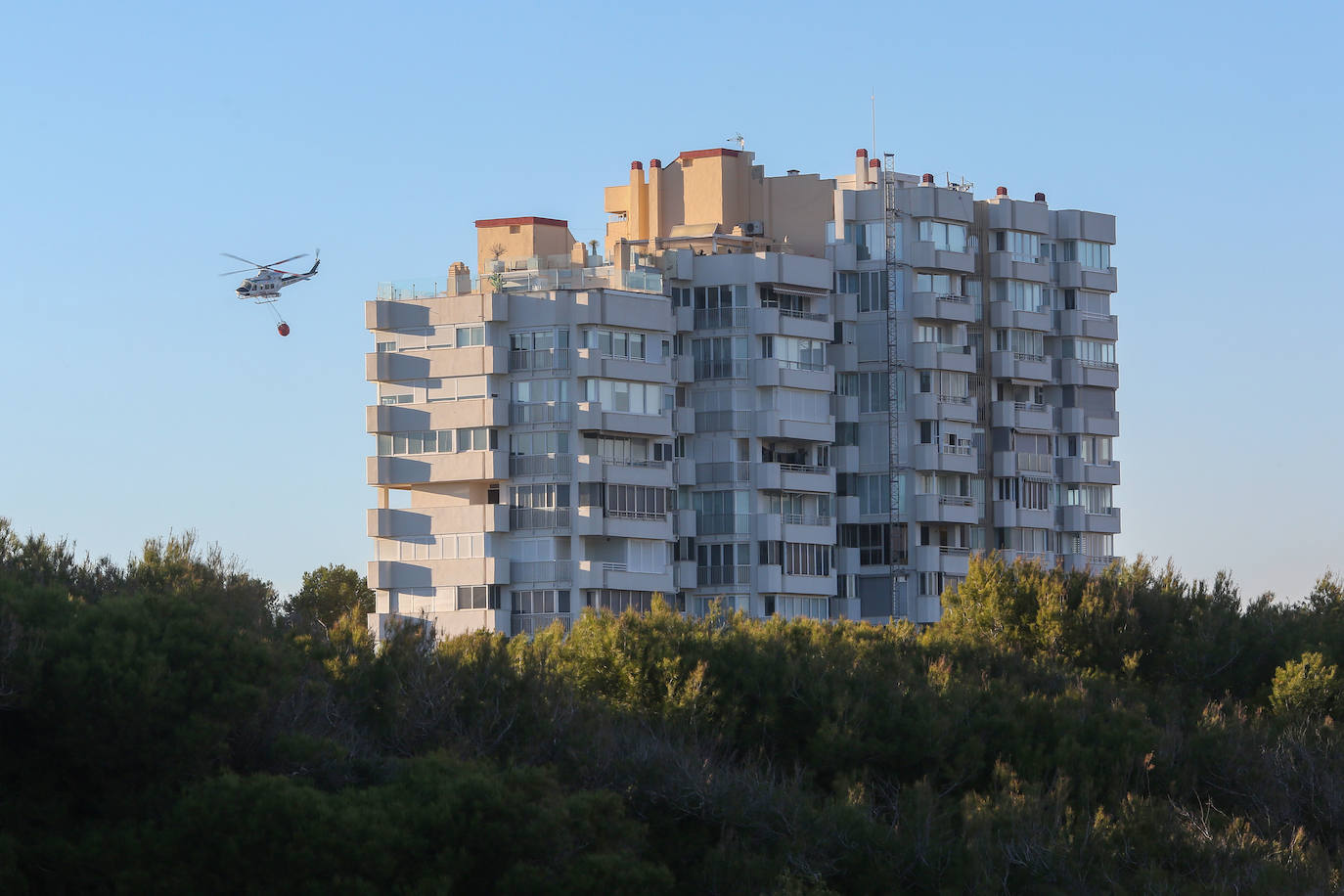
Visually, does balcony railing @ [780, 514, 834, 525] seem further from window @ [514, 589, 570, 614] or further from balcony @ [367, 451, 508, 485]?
balcony @ [367, 451, 508, 485]

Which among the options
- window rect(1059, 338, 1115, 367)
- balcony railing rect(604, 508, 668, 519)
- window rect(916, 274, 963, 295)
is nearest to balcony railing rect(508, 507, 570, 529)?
balcony railing rect(604, 508, 668, 519)

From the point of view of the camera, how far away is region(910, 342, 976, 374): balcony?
123 metres

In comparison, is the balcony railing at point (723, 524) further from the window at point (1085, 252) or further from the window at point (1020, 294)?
the window at point (1085, 252)

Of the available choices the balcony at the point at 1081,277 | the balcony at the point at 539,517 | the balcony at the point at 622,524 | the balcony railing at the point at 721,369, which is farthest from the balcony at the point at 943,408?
the balcony at the point at 539,517

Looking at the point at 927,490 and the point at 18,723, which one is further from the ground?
the point at 927,490

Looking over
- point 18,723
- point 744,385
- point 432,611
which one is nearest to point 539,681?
point 18,723

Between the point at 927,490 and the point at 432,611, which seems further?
the point at 927,490

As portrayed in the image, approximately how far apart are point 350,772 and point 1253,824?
27.4 meters

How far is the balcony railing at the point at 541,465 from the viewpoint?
10962 cm

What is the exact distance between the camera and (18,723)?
52344 mm

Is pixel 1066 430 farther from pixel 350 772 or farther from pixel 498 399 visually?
pixel 350 772

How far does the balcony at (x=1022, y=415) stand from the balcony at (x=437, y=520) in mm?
31783

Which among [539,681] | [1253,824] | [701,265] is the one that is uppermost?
[701,265]

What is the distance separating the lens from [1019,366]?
12850 centimetres
